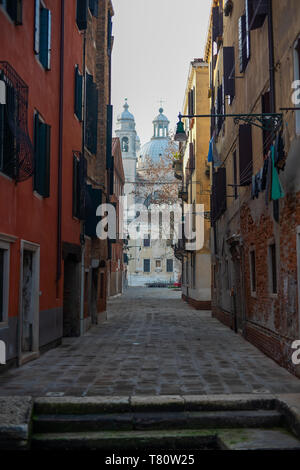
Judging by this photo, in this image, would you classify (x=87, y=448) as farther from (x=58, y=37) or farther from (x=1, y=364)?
(x=58, y=37)

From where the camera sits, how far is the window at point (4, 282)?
8.38 metres

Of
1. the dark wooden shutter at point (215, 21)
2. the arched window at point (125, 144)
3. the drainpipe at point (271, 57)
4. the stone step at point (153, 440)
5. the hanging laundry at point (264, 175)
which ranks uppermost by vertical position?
the arched window at point (125, 144)

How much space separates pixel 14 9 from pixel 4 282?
4264 millimetres

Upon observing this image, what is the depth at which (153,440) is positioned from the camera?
18.8 ft

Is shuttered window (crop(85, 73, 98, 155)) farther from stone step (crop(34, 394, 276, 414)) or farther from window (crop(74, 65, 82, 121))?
stone step (crop(34, 394, 276, 414))

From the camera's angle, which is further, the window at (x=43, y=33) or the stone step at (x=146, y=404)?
the window at (x=43, y=33)

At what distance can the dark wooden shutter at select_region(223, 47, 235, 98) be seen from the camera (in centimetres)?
1420

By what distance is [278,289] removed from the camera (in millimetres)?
9438

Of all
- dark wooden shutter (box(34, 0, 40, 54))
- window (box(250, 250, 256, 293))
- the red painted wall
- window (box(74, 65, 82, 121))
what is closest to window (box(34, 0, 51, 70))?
dark wooden shutter (box(34, 0, 40, 54))

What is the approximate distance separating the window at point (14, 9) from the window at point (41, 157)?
196 cm

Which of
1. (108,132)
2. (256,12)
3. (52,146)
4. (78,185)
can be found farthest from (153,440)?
(108,132)

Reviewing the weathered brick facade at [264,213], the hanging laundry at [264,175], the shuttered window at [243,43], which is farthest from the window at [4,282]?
the shuttered window at [243,43]

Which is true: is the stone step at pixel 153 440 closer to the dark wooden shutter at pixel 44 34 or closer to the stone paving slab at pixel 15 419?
the stone paving slab at pixel 15 419

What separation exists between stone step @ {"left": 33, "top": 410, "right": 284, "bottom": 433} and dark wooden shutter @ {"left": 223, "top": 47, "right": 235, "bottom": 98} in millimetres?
9875
